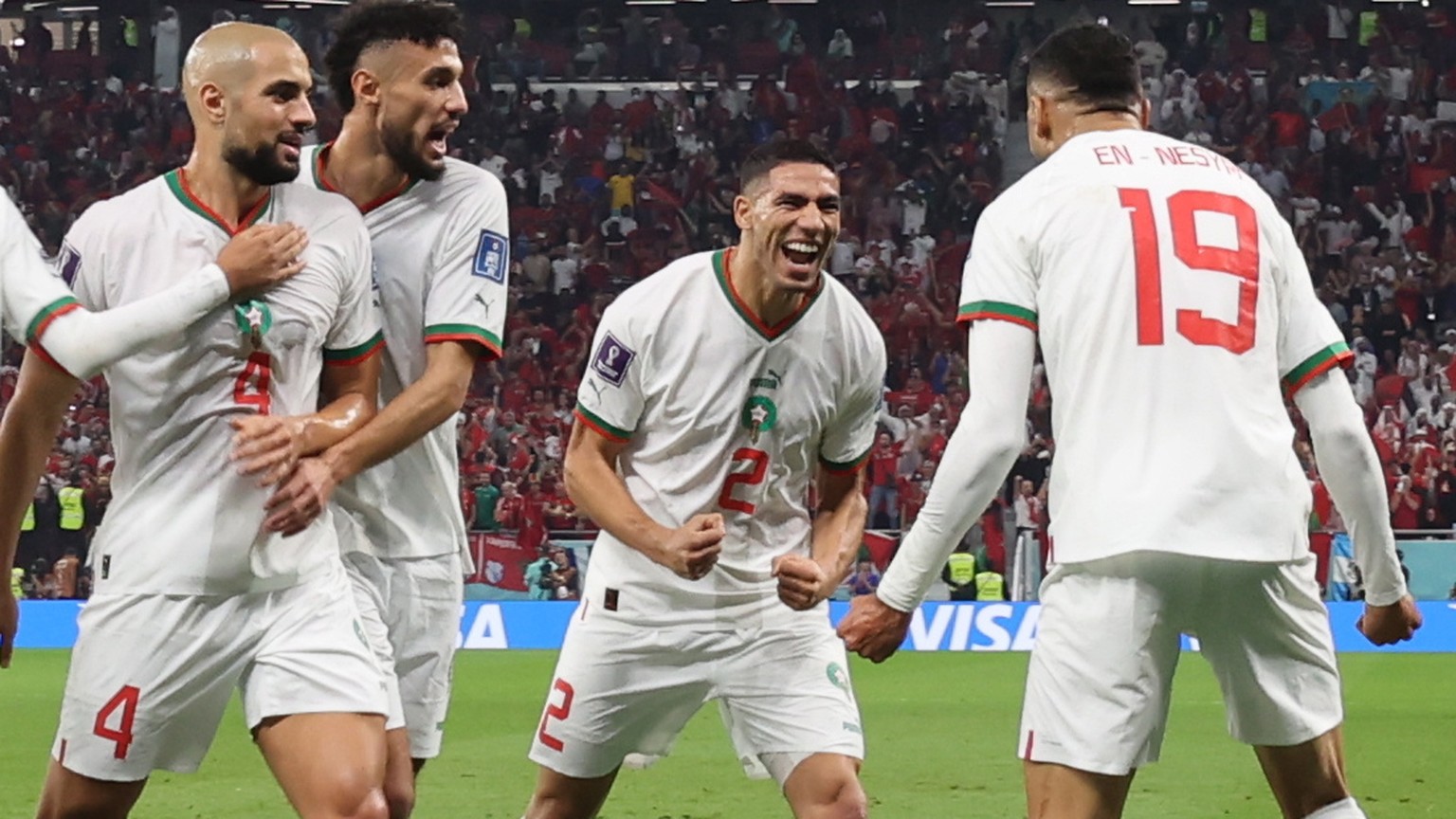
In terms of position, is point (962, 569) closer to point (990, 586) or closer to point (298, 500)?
point (990, 586)

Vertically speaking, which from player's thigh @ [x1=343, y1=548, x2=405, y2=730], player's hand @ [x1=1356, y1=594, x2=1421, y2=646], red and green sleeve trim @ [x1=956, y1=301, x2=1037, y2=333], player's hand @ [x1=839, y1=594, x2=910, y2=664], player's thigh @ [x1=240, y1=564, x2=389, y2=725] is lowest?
player's thigh @ [x1=343, y1=548, x2=405, y2=730]

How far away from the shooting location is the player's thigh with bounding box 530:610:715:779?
5.45 metres

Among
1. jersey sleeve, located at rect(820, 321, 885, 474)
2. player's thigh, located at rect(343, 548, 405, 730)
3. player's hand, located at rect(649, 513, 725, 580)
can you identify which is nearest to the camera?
player's thigh, located at rect(343, 548, 405, 730)

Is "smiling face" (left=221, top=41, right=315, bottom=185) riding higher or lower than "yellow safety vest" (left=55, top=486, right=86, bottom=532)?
higher

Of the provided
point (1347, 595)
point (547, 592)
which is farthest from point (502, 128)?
point (1347, 595)

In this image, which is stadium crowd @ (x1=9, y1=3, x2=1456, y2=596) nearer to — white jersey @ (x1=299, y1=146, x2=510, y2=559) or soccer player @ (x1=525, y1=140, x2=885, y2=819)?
soccer player @ (x1=525, y1=140, x2=885, y2=819)

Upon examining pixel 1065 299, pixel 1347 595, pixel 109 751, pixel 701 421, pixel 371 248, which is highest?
pixel 1065 299

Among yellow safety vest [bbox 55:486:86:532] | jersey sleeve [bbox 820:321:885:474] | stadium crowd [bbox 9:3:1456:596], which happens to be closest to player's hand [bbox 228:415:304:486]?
jersey sleeve [bbox 820:321:885:474]

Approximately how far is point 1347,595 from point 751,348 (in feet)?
35.1

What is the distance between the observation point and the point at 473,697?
1245cm

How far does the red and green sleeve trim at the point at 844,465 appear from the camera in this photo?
568cm

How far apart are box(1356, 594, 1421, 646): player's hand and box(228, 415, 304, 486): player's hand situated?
2.47 meters

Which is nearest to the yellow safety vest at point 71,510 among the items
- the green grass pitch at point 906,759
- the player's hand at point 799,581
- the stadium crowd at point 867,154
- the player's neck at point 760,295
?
the stadium crowd at point 867,154

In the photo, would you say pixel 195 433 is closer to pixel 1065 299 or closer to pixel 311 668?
pixel 311 668
